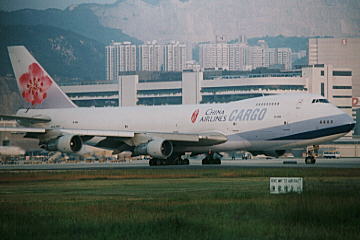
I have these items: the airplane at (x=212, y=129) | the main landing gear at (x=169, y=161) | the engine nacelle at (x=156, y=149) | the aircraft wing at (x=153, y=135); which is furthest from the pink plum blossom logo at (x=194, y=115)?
the engine nacelle at (x=156, y=149)

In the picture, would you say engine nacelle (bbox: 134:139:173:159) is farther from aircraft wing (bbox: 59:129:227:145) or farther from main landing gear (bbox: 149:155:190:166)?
main landing gear (bbox: 149:155:190:166)

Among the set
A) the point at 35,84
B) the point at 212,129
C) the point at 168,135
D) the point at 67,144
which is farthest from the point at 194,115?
the point at 35,84

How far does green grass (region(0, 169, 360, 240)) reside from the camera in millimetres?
26116

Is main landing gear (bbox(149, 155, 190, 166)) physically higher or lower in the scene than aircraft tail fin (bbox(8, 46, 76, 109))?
lower

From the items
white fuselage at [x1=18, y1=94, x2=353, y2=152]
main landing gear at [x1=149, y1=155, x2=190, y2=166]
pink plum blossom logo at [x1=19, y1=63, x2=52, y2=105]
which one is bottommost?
main landing gear at [x1=149, y1=155, x2=190, y2=166]

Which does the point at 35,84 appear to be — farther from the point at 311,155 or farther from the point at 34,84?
the point at 311,155

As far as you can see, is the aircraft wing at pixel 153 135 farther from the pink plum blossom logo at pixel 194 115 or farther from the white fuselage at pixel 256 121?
the pink plum blossom logo at pixel 194 115

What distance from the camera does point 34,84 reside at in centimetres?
A: 9106

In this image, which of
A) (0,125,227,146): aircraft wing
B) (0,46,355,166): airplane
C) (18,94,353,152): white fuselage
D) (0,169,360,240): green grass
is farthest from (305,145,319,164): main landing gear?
(0,169,360,240): green grass

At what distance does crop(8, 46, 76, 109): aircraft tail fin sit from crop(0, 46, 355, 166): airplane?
5558mm

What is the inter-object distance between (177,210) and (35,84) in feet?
202

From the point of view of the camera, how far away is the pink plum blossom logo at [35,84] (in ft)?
297

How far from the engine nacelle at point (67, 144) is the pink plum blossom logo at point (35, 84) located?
16564mm

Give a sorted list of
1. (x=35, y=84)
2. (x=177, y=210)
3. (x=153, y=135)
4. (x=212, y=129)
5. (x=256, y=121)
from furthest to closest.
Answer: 1. (x=35, y=84)
2. (x=212, y=129)
3. (x=153, y=135)
4. (x=256, y=121)
5. (x=177, y=210)
